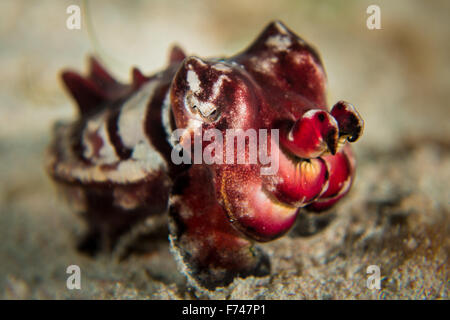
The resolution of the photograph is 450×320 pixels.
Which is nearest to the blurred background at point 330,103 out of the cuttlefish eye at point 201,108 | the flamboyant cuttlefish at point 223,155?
the flamboyant cuttlefish at point 223,155

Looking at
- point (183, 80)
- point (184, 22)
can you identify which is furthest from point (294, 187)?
point (184, 22)

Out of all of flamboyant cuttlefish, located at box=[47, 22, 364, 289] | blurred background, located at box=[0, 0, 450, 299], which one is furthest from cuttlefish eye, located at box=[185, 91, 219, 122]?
blurred background, located at box=[0, 0, 450, 299]

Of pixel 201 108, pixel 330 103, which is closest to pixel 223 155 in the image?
pixel 201 108

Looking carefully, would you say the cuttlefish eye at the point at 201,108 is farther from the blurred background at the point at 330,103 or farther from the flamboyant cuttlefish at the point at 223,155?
the blurred background at the point at 330,103

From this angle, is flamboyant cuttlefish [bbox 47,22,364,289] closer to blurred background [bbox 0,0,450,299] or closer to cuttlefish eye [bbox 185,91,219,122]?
cuttlefish eye [bbox 185,91,219,122]
